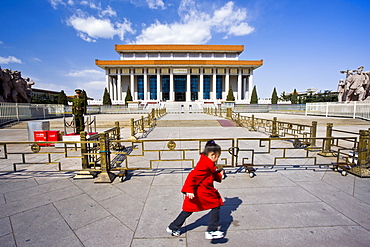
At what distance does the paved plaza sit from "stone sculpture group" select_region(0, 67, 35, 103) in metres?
19.2

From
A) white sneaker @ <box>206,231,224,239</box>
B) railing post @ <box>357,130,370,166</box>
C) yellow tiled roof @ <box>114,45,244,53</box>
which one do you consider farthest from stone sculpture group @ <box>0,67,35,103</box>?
yellow tiled roof @ <box>114,45,244,53</box>

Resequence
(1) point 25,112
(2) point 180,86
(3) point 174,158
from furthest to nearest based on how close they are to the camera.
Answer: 1. (2) point 180,86
2. (1) point 25,112
3. (3) point 174,158

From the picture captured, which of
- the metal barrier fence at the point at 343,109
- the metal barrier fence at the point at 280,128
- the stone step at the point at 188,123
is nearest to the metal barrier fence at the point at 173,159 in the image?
the metal barrier fence at the point at 280,128

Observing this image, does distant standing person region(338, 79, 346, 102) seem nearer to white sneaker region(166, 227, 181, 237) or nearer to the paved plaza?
the paved plaza

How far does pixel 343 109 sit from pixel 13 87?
33.9 meters

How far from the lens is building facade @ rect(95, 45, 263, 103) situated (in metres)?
49.7

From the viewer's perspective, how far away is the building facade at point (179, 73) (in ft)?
163

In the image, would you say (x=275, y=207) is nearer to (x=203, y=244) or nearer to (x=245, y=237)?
(x=245, y=237)

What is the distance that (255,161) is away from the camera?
5.25 metres

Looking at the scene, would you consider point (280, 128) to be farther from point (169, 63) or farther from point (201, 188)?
point (169, 63)

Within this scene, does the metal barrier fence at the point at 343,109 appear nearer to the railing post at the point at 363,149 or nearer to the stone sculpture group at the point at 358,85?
the stone sculpture group at the point at 358,85

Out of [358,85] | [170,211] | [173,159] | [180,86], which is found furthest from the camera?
[180,86]

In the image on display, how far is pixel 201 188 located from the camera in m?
2.15

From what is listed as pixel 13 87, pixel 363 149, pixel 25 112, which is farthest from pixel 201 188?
pixel 13 87
